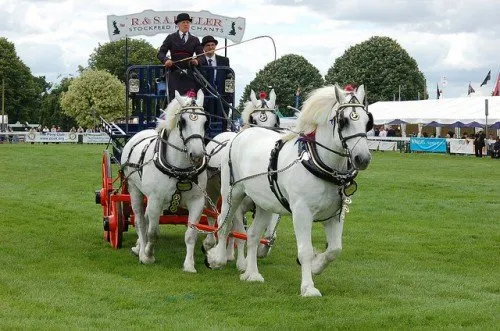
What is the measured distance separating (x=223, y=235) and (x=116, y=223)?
2.56m

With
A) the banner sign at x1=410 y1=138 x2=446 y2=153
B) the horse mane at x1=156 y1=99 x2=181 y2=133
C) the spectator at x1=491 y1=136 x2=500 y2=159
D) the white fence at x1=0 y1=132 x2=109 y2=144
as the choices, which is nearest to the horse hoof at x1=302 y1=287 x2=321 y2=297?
the horse mane at x1=156 y1=99 x2=181 y2=133

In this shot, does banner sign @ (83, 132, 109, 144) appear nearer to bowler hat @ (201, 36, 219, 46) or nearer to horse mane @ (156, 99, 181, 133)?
bowler hat @ (201, 36, 219, 46)

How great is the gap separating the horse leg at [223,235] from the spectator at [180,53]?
8.43ft

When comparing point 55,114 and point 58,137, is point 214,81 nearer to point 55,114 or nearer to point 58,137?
point 58,137

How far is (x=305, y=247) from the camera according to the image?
31.7 feet

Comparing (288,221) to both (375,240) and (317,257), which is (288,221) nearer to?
(375,240)

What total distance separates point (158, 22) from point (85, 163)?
885 inches

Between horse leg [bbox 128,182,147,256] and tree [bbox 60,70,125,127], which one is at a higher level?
tree [bbox 60,70,125,127]

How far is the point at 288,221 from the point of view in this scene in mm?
18391

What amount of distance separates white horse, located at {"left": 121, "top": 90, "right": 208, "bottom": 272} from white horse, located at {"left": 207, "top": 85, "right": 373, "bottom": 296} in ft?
3.57

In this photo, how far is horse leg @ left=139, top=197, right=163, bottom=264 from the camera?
11.8 meters

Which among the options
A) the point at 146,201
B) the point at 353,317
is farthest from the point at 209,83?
the point at 353,317

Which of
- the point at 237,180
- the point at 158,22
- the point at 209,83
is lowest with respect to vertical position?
the point at 237,180

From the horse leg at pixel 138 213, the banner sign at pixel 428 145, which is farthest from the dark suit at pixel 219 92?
the banner sign at pixel 428 145
